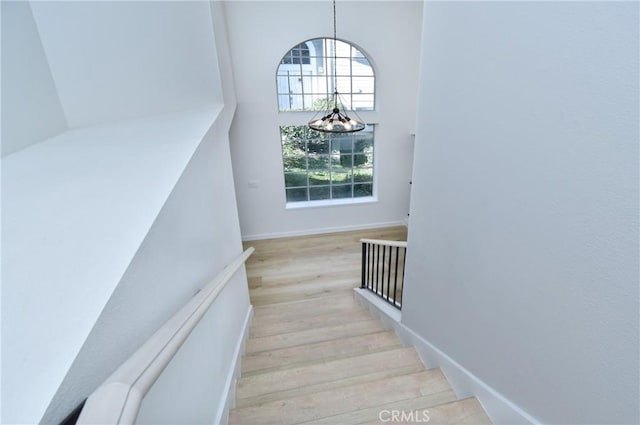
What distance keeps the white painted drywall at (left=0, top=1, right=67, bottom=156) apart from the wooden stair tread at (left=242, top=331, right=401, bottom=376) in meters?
2.02

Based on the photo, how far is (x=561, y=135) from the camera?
95 centimetres

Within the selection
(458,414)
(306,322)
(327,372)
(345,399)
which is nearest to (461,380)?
(458,414)

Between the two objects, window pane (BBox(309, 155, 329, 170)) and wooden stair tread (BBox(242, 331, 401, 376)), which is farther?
window pane (BBox(309, 155, 329, 170))

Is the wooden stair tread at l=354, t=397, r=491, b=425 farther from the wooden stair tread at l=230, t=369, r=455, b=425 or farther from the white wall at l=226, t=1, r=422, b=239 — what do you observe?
the white wall at l=226, t=1, r=422, b=239

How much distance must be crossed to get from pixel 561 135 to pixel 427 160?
2.61 feet

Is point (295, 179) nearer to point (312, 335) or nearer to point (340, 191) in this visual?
point (340, 191)

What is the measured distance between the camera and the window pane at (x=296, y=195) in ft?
17.5

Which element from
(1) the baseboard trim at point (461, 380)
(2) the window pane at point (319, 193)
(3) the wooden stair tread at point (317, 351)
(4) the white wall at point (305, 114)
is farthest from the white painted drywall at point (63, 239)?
(2) the window pane at point (319, 193)

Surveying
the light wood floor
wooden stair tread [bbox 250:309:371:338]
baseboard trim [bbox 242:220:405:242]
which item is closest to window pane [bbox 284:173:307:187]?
baseboard trim [bbox 242:220:405:242]

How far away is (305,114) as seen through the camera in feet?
15.5

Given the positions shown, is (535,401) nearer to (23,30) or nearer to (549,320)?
(549,320)

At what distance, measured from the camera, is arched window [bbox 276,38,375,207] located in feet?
15.2

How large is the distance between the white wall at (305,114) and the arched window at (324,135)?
0.19 meters

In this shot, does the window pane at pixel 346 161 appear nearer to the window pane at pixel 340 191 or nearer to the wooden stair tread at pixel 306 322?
the window pane at pixel 340 191
